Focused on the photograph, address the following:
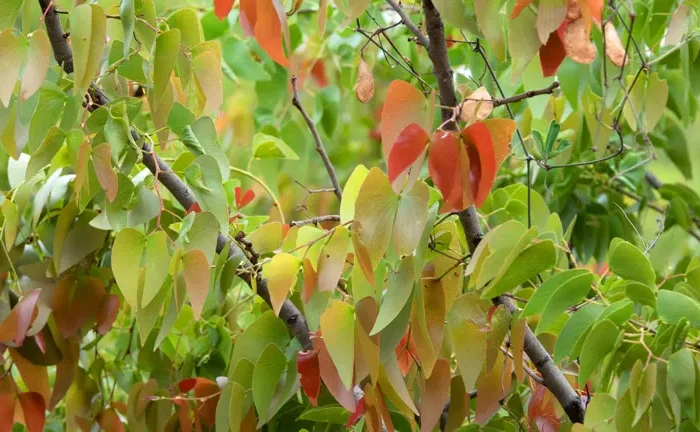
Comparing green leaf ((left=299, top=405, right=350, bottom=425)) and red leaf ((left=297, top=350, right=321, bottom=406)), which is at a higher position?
red leaf ((left=297, top=350, right=321, bottom=406))

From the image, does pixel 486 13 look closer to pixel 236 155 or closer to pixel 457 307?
pixel 457 307

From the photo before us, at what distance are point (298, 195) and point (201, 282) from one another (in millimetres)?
1505

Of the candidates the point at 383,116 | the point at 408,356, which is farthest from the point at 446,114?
the point at 408,356

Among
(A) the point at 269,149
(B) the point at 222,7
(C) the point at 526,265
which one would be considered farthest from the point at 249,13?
(A) the point at 269,149

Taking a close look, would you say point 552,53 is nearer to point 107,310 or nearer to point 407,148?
point 407,148

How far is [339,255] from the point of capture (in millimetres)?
578

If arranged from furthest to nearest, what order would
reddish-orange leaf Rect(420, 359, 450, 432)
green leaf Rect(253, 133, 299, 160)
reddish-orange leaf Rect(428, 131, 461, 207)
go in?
green leaf Rect(253, 133, 299, 160) → reddish-orange leaf Rect(420, 359, 450, 432) → reddish-orange leaf Rect(428, 131, 461, 207)

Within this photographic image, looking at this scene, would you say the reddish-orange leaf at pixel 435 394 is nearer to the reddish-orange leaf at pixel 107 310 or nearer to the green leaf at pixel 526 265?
the green leaf at pixel 526 265

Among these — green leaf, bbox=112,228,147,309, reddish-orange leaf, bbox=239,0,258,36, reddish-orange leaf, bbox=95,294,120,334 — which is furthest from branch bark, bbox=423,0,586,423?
reddish-orange leaf, bbox=95,294,120,334

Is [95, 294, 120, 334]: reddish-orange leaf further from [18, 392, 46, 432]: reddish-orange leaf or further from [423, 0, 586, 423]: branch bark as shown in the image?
[423, 0, 586, 423]: branch bark

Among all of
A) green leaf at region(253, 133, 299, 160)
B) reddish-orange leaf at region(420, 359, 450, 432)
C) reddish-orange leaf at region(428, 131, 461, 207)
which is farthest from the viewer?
green leaf at region(253, 133, 299, 160)

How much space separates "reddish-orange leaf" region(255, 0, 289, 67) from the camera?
54cm

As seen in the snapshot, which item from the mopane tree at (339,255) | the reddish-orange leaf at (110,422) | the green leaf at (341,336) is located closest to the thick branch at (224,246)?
the mopane tree at (339,255)

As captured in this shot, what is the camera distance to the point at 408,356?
0.65 meters
